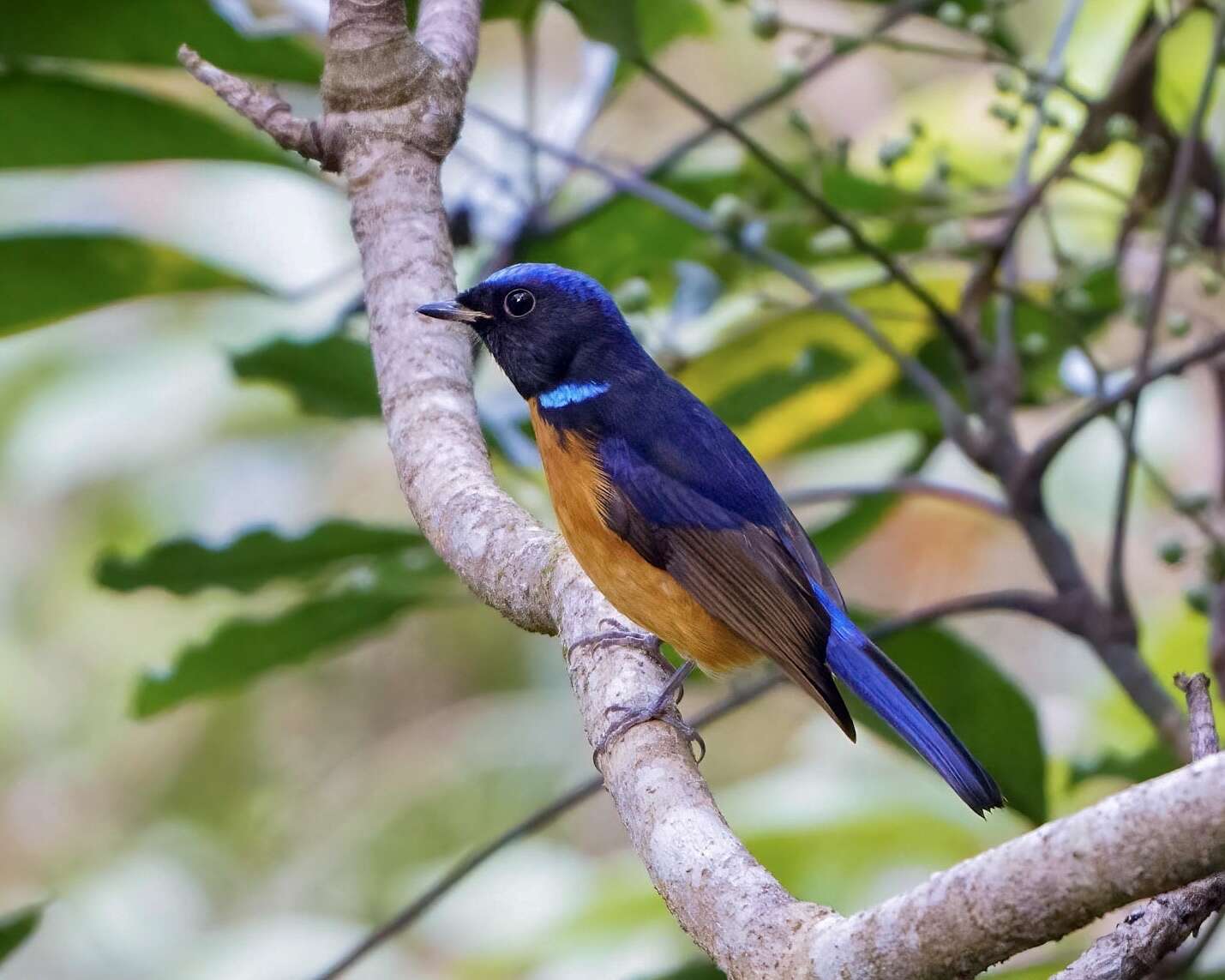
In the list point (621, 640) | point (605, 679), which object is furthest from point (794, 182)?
point (605, 679)

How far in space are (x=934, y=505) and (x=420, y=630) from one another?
8.18ft

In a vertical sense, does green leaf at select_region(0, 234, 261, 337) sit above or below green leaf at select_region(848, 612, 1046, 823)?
above

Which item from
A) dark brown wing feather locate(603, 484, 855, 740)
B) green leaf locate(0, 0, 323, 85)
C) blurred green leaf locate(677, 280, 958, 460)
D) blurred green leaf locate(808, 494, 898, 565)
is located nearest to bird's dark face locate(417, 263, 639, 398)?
dark brown wing feather locate(603, 484, 855, 740)

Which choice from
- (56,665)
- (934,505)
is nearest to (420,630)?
(56,665)

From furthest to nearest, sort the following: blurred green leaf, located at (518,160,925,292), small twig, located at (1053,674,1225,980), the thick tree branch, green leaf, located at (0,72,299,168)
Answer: blurred green leaf, located at (518,160,925,292) → green leaf, located at (0,72,299,168) → small twig, located at (1053,674,1225,980) → the thick tree branch

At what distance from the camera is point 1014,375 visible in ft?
9.96

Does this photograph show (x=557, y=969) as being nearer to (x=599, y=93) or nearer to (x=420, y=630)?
(x=599, y=93)

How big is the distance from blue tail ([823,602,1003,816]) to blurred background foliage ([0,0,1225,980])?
67 cm

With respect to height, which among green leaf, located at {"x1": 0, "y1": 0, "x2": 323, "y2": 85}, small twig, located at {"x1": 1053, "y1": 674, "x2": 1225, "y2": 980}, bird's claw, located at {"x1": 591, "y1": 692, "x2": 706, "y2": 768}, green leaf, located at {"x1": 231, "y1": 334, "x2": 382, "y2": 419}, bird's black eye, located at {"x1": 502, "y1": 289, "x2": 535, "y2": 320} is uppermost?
green leaf, located at {"x1": 0, "y1": 0, "x2": 323, "y2": 85}

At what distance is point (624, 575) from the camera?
2609mm

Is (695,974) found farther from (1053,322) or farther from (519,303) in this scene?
(1053,322)

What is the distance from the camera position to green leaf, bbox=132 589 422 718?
3365mm

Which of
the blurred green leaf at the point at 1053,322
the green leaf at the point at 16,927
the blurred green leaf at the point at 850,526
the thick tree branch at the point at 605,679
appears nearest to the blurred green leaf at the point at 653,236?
the blurred green leaf at the point at 1053,322

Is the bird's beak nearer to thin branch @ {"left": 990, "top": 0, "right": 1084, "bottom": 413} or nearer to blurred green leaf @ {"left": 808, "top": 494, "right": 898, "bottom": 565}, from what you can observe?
thin branch @ {"left": 990, "top": 0, "right": 1084, "bottom": 413}
